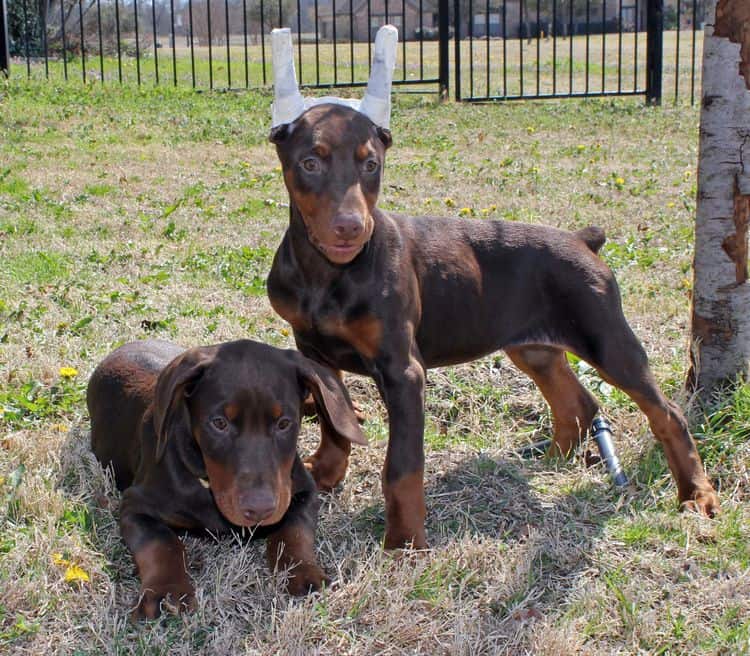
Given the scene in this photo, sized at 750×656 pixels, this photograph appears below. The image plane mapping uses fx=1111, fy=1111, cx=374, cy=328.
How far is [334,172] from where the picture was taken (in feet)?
12.2

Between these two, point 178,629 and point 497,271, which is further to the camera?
point 497,271

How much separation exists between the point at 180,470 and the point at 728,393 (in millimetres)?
2471

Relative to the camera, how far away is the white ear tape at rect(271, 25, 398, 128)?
12.7 feet

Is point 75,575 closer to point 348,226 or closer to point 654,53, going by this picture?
point 348,226

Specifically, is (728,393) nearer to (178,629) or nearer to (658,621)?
(658,621)

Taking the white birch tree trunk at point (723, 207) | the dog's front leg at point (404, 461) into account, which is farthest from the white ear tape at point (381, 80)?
the white birch tree trunk at point (723, 207)

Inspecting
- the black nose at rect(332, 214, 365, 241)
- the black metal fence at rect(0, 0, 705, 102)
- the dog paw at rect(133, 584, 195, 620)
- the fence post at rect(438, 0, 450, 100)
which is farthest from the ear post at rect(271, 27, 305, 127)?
the fence post at rect(438, 0, 450, 100)

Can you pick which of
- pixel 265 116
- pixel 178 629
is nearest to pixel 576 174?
pixel 265 116

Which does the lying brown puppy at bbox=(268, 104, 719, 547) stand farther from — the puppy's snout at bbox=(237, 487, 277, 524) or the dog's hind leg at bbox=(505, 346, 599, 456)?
the puppy's snout at bbox=(237, 487, 277, 524)

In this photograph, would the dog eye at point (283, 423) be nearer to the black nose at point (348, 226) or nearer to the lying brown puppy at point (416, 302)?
the lying brown puppy at point (416, 302)

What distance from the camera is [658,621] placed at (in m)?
3.32

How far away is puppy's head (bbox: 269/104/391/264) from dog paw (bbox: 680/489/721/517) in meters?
1.54

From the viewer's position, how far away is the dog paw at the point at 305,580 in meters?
3.40

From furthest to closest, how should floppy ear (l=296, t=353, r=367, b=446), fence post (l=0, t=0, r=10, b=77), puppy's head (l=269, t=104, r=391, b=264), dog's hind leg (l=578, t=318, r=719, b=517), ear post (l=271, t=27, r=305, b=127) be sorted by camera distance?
fence post (l=0, t=0, r=10, b=77) < dog's hind leg (l=578, t=318, r=719, b=517) < ear post (l=271, t=27, r=305, b=127) < puppy's head (l=269, t=104, r=391, b=264) < floppy ear (l=296, t=353, r=367, b=446)
